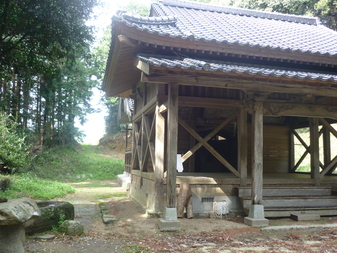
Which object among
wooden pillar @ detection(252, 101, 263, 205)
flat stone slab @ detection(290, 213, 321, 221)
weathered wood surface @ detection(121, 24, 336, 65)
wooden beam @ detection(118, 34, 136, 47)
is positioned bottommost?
flat stone slab @ detection(290, 213, 321, 221)

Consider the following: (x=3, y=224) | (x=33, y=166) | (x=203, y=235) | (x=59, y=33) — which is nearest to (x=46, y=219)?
(x=3, y=224)

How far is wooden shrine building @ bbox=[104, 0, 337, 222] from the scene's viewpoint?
657 centimetres

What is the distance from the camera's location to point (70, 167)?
21609mm

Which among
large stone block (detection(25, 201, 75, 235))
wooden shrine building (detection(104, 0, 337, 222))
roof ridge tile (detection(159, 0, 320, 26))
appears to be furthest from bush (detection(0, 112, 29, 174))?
roof ridge tile (detection(159, 0, 320, 26))

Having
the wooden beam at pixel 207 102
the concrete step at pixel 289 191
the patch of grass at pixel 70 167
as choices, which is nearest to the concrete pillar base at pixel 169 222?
the concrete step at pixel 289 191

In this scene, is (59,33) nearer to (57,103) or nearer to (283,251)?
(283,251)

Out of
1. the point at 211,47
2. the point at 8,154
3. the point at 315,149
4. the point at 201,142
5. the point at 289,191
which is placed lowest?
the point at 289,191

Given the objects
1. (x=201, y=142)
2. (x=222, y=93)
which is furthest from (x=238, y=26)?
(x=201, y=142)

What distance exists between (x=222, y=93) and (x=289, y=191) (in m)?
3.39

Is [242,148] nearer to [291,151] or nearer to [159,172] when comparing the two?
[159,172]

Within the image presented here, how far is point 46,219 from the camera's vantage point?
6059 millimetres

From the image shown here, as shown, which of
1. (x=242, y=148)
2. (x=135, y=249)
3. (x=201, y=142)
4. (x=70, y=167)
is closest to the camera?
(x=135, y=249)

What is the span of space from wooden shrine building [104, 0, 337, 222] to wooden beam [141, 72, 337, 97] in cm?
2

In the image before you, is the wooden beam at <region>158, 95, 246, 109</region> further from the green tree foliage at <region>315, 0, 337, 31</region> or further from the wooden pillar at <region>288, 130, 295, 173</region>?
the green tree foliage at <region>315, 0, 337, 31</region>
